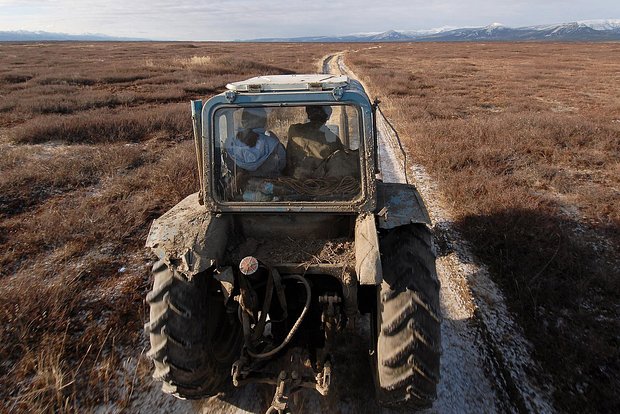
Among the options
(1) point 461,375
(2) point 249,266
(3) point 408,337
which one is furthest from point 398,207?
(1) point 461,375

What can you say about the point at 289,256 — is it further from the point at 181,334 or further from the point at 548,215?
the point at 548,215

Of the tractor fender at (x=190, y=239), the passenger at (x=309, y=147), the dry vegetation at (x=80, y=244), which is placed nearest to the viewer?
the tractor fender at (x=190, y=239)

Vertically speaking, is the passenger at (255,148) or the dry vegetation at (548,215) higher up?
the passenger at (255,148)

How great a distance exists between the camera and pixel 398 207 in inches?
125

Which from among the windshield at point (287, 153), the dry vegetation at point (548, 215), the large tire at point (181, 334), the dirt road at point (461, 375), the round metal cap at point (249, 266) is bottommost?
the dirt road at point (461, 375)

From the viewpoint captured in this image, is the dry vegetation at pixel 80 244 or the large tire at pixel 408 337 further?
the dry vegetation at pixel 80 244

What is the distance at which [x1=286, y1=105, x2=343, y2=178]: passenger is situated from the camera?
322 centimetres

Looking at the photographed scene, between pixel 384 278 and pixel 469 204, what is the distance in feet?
14.2

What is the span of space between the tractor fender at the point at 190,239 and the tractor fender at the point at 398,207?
1187 millimetres

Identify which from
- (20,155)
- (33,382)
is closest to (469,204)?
(33,382)

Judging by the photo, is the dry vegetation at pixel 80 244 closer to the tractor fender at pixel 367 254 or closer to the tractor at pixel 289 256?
the tractor at pixel 289 256

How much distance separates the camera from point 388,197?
11.1ft

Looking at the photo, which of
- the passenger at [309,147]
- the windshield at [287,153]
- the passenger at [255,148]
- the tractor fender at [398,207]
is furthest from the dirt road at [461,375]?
the passenger at [255,148]

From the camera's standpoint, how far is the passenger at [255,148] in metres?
3.12
